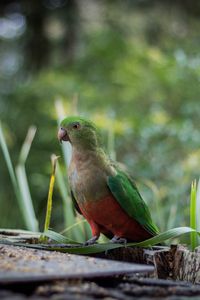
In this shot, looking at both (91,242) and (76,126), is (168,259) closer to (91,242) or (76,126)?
(91,242)

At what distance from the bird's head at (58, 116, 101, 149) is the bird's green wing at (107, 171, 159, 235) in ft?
0.56

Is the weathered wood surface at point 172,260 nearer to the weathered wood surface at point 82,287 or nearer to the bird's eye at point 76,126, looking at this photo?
the weathered wood surface at point 82,287

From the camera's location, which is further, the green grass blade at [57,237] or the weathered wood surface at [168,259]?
the green grass blade at [57,237]

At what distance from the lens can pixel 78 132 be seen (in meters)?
2.03

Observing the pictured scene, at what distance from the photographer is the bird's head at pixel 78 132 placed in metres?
2.02

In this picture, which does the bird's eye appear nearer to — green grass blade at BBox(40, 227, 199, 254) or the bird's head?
the bird's head

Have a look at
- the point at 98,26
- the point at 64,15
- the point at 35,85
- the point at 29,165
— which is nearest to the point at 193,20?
the point at 98,26

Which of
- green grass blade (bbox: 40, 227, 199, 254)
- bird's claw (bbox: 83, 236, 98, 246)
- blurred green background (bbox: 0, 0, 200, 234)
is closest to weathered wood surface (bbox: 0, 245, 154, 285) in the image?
green grass blade (bbox: 40, 227, 199, 254)

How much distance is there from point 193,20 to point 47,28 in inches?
84.2

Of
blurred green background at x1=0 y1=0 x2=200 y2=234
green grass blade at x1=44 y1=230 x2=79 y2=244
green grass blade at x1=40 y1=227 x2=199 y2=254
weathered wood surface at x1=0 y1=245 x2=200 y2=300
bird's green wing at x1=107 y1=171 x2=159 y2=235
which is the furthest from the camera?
blurred green background at x1=0 y1=0 x2=200 y2=234

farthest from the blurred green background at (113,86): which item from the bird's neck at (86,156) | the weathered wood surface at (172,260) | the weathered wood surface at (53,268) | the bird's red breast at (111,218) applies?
the weathered wood surface at (53,268)

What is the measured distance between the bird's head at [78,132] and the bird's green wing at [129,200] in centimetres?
17

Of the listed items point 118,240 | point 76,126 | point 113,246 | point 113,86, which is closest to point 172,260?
point 113,246

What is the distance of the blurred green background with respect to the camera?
4.35m
